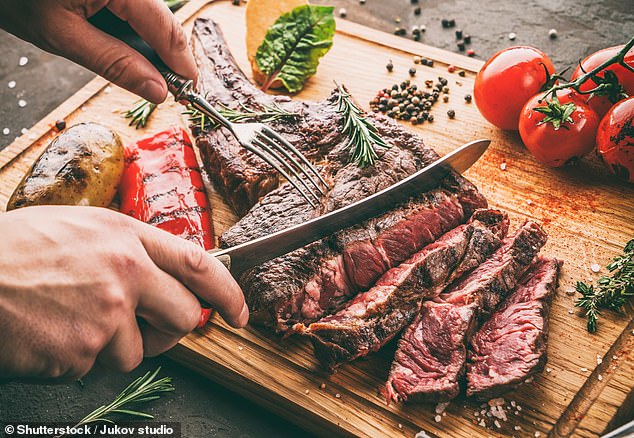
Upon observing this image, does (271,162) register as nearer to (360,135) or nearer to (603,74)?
(360,135)

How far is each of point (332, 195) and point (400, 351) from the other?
0.92 metres

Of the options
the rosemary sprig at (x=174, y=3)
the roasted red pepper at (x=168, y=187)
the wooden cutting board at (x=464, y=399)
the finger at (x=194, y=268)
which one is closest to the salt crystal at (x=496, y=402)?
the wooden cutting board at (x=464, y=399)

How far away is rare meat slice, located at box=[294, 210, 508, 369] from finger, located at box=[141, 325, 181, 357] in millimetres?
748

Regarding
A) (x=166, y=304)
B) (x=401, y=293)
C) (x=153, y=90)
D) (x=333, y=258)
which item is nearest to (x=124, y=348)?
(x=166, y=304)

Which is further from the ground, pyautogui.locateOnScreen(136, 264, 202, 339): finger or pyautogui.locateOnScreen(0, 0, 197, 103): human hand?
pyautogui.locateOnScreen(0, 0, 197, 103): human hand

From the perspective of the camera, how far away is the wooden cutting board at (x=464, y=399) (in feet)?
9.21

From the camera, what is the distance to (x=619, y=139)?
3420 mm

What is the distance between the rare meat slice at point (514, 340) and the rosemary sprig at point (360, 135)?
3.57 ft

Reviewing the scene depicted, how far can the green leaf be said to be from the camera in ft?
14.1

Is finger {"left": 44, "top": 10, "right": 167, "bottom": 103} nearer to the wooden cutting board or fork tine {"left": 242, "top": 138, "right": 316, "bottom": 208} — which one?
fork tine {"left": 242, "top": 138, "right": 316, "bottom": 208}

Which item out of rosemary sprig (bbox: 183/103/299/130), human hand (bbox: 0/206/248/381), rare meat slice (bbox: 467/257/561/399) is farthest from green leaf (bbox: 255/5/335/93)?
human hand (bbox: 0/206/248/381)

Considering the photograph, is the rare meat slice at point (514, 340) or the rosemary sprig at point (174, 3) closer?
the rare meat slice at point (514, 340)

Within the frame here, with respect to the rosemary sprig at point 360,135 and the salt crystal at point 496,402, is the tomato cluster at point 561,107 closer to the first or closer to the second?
the rosemary sprig at point 360,135

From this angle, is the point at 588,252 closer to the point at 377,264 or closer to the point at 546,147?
the point at 546,147
